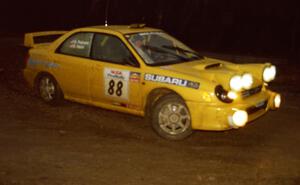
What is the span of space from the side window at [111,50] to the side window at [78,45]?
A: 0.13 m

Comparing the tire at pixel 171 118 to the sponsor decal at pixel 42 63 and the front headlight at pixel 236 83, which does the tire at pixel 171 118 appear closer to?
the front headlight at pixel 236 83

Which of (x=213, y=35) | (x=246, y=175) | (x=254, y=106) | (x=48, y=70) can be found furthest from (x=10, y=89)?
(x=213, y=35)

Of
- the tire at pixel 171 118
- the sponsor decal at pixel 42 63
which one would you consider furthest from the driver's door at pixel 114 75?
the sponsor decal at pixel 42 63

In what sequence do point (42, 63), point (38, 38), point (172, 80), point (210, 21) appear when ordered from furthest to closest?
point (210, 21), point (38, 38), point (42, 63), point (172, 80)

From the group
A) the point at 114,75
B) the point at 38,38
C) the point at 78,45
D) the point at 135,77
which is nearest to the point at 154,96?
the point at 135,77

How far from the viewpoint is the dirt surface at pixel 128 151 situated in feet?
19.2

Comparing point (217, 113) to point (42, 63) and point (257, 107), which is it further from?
point (42, 63)

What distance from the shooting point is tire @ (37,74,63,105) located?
8797 mm

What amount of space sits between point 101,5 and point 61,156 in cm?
1316

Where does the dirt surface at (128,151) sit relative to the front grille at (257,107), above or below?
below

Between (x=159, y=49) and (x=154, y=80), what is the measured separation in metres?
0.78

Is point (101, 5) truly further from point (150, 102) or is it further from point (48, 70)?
point (150, 102)

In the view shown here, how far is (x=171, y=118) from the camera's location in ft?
23.8

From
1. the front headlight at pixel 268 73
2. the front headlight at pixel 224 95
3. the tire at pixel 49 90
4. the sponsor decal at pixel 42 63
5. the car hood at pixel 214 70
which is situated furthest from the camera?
the tire at pixel 49 90
